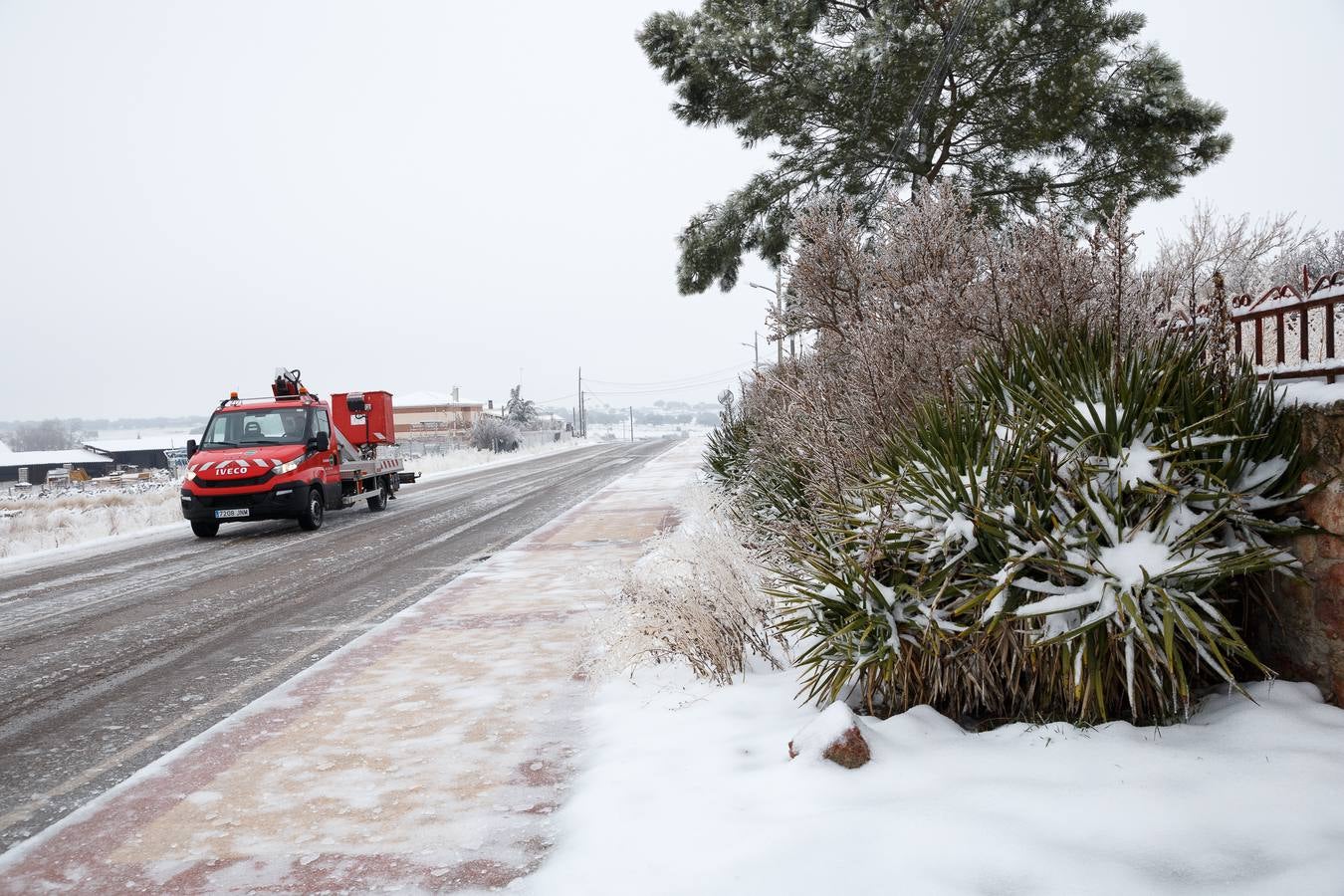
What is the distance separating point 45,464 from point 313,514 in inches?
3169

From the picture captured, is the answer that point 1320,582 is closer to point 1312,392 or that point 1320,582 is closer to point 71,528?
point 1312,392

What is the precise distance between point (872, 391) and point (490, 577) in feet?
17.8

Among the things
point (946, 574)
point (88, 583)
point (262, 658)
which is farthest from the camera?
point (88, 583)

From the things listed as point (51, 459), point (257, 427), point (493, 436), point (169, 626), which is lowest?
point (51, 459)

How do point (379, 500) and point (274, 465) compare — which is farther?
point (379, 500)

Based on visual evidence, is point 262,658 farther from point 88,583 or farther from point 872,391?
point 88,583

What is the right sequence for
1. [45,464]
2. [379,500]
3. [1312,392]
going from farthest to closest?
[45,464], [379,500], [1312,392]

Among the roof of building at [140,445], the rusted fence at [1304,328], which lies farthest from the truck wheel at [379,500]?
the roof of building at [140,445]

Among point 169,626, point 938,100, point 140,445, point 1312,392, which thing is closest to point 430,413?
point 140,445

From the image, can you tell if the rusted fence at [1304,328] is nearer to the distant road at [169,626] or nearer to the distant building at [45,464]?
the distant road at [169,626]

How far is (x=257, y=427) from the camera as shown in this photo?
1514cm

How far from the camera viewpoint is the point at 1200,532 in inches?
138

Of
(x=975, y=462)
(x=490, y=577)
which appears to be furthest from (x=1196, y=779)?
(x=490, y=577)

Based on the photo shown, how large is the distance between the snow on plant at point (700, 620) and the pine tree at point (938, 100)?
10780 mm
